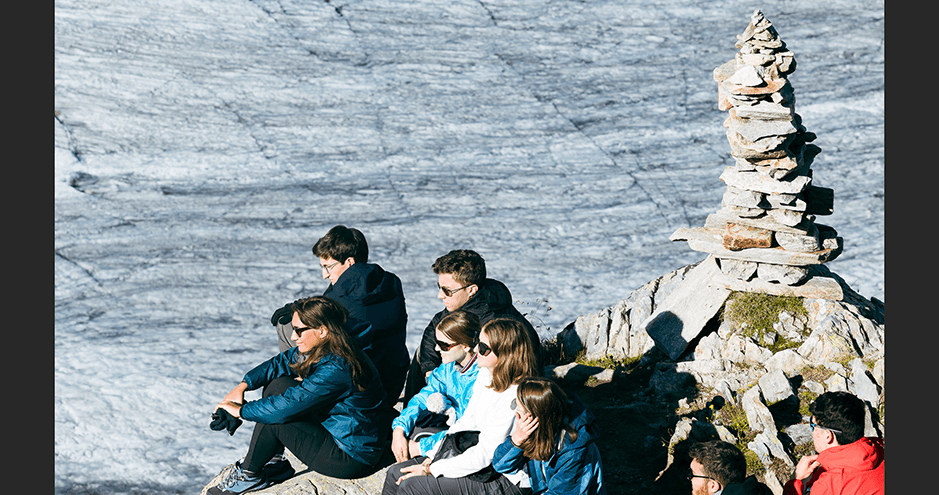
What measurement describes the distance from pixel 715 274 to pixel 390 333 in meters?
3.31

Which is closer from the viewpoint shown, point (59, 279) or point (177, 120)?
point (59, 279)

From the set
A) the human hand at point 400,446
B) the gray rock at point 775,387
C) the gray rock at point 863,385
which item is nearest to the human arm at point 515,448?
the human hand at point 400,446

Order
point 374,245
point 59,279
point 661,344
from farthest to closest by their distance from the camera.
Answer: point 374,245, point 59,279, point 661,344

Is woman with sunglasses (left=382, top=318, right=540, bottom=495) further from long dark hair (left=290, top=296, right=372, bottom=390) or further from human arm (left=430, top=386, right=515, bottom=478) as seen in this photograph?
long dark hair (left=290, top=296, right=372, bottom=390)

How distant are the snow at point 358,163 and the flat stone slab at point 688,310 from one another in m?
1.81

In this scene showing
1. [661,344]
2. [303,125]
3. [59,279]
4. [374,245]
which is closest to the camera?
[661,344]

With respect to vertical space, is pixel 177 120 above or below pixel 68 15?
below

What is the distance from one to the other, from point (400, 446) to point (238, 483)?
1.36m

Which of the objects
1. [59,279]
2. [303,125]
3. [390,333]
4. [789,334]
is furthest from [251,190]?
[789,334]

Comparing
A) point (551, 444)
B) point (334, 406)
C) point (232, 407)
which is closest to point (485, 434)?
point (551, 444)

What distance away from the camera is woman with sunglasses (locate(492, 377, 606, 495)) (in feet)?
18.5

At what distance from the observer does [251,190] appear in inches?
640

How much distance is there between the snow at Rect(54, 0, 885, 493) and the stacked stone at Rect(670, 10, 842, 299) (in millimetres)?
2753

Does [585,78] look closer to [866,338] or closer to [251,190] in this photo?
[251,190]
